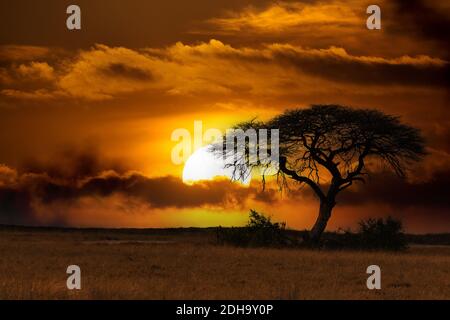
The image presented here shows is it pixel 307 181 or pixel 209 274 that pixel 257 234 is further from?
pixel 209 274

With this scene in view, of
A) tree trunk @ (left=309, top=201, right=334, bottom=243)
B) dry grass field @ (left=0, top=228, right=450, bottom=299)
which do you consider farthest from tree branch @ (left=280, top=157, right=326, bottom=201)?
dry grass field @ (left=0, top=228, right=450, bottom=299)

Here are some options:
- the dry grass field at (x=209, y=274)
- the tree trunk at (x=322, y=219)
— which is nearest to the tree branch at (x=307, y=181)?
the tree trunk at (x=322, y=219)

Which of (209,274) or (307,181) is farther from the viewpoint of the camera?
(307,181)

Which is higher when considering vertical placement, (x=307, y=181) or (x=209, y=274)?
(x=307, y=181)

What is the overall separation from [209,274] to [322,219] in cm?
1802

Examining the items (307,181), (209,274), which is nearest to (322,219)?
(307,181)

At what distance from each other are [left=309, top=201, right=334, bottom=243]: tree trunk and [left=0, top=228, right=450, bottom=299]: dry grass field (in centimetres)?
612

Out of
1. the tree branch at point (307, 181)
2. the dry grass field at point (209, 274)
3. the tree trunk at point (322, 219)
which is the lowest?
the dry grass field at point (209, 274)

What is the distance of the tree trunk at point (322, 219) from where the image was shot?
4322cm

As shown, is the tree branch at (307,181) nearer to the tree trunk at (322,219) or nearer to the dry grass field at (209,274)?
the tree trunk at (322,219)

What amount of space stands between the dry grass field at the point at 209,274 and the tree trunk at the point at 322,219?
6.12 m

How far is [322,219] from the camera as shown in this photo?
143ft

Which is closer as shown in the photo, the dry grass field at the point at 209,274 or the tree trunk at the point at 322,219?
the dry grass field at the point at 209,274
